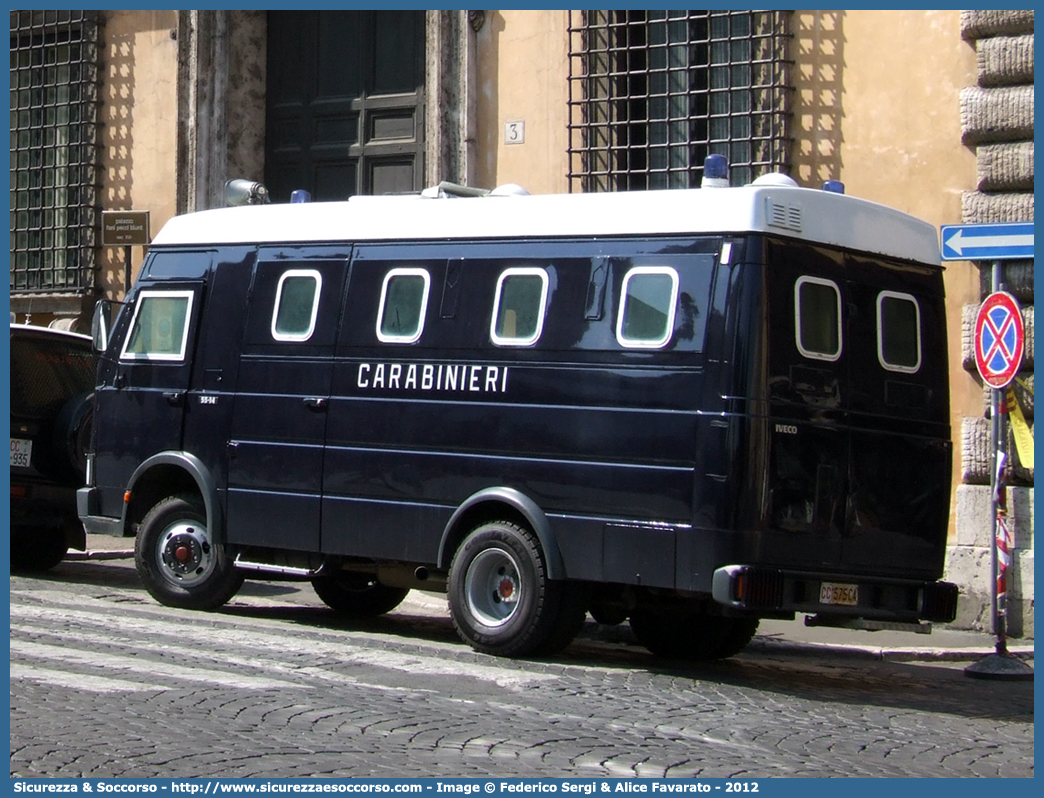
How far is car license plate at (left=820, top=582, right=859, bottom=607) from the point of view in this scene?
9602mm

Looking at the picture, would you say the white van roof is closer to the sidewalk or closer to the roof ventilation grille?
the roof ventilation grille

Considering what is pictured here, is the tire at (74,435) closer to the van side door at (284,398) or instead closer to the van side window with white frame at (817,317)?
the van side door at (284,398)

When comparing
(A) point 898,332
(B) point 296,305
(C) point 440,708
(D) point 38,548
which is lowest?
(C) point 440,708

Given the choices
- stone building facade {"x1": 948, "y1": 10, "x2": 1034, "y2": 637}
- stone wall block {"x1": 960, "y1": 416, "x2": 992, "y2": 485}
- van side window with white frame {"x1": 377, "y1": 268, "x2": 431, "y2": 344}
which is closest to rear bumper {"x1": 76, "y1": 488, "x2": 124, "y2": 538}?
van side window with white frame {"x1": 377, "y1": 268, "x2": 431, "y2": 344}

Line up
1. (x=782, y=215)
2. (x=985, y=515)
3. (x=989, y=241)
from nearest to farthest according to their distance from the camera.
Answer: (x=782, y=215) → (x=989, y=241) → (x=985, y=515)

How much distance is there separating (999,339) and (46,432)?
7.27m

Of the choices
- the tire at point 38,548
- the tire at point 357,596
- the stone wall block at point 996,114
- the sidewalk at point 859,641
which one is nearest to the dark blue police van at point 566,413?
the tire at point 357,596

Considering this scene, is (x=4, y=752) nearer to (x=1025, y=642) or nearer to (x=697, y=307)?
(x=697, y=307)

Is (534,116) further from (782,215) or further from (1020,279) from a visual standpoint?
(782,215)

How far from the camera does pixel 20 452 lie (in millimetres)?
13602

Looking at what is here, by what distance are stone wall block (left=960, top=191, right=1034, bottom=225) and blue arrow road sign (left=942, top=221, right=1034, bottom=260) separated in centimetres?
174

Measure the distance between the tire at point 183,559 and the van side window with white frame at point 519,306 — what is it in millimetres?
2706

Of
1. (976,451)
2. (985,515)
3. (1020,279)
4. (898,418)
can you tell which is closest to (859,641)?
(985,515)

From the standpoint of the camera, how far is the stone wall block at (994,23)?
1355 centimetres
